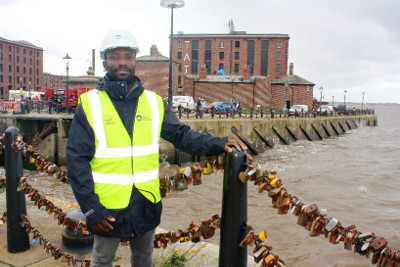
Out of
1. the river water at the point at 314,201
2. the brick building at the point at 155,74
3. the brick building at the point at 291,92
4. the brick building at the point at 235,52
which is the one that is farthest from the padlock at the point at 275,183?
the brick building at the point at 235,52

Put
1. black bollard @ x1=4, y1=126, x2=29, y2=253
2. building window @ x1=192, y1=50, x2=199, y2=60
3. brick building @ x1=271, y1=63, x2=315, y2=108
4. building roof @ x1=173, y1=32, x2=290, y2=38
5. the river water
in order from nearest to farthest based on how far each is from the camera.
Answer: black bollard @ x1=4, y1=126, x2=29, y2=253, the river water, brick building @ x1=271, y1=63, x2=315, y2=108, building roof @ x1=173, y1=32, x2=290, y2=38, building window @ x1=192, y1=50, x2=199, y2=60

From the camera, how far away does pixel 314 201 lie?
10.8 metres

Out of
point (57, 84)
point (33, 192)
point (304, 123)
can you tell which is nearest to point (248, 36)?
point (304, 123)

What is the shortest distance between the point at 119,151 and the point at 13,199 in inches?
74.4

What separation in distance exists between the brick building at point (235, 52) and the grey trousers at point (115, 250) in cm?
6244

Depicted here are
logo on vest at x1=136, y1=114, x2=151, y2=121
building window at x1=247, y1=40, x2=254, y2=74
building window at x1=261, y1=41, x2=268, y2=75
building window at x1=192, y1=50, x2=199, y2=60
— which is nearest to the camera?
logo on vest at x1=136, y1=114, x2=151, y2=121

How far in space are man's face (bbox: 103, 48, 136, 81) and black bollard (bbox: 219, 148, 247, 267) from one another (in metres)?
0.97

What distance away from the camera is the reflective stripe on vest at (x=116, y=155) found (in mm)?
2393

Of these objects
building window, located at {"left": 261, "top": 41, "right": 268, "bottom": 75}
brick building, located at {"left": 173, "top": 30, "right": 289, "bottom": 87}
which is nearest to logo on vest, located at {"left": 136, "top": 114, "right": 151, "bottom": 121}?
brick building, located at {"left": 173, "top": 30, "right": 289, "bottom": 87}

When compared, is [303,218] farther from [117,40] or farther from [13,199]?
[13,199]

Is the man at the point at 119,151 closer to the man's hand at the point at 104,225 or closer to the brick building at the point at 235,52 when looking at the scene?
the man's hand at the point at 104,225

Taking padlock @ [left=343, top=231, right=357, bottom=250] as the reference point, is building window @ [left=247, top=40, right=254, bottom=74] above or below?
above

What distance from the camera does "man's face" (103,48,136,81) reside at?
2.61 m

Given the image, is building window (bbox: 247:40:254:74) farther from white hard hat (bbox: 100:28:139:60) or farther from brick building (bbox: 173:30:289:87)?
white hard hat (bbox: 100:28:139:60)
